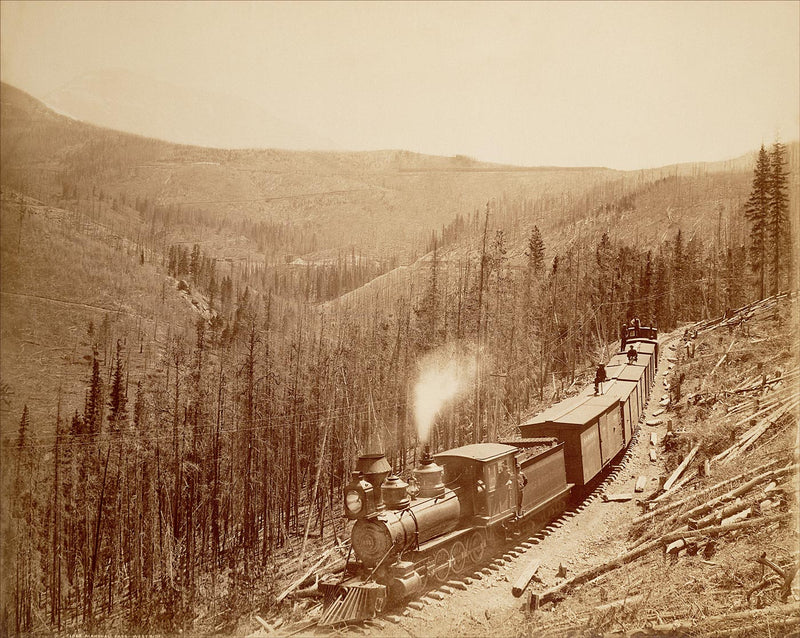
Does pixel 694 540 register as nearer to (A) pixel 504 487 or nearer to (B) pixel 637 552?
(B) pixel 637 552

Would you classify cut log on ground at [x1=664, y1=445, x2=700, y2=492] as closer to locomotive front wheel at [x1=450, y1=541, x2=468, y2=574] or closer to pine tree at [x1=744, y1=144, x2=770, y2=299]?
pine tree at [x1=744, y1=144, x2=770, y2=299]

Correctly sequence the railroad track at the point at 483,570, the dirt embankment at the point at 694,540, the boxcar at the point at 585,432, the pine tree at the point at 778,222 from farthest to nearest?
the boxcar at the point at 585,432, the pine tree at the point at 778,222, the railroad track at the point at 483,570, the dirt embankment at the point at 694,540

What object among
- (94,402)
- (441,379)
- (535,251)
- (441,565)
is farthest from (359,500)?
(535,251)

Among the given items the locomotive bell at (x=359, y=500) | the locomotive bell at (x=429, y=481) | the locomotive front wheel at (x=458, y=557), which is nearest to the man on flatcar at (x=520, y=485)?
the locomotive front wheel at (x=458, y=557)

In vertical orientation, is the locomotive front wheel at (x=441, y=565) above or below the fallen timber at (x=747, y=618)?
below

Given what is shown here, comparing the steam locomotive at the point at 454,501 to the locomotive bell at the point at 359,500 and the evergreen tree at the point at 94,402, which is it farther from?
the evergreen tree at the point at 94,402

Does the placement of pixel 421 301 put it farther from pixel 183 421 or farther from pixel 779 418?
pixel 779 418

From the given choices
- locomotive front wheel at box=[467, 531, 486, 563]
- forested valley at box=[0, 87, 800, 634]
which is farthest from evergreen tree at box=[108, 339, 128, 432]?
locomotive front wheel at box=[467, 531, 486, 563]
